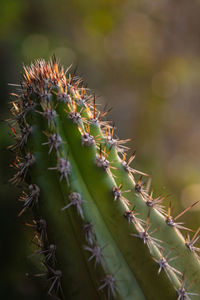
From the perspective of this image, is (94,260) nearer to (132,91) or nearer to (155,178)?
(155,178)

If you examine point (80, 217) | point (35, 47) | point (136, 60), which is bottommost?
point (80, 217)

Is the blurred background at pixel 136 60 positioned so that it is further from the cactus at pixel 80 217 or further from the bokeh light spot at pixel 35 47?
the cactus at pixel 80 217

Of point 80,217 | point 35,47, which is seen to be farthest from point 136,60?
point 80,217

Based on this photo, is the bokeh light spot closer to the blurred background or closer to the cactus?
the blurred background

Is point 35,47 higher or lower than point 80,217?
higher

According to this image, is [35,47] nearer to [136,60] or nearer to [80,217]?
[136,60]

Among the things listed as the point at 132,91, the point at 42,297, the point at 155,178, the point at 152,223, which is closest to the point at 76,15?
the point at 132,91

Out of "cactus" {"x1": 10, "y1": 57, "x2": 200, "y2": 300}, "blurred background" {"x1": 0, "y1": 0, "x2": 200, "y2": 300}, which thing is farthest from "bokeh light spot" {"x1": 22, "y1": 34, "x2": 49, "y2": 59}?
"cactus" {"x1": 10, "y1": 57, "x2": 200, "y2": 300}

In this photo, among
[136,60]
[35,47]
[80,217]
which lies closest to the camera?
[80,217]

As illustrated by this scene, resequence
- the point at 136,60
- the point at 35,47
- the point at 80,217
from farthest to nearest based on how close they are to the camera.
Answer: the point at 136,60 < the point at 35,47 < the point at 80,217
